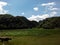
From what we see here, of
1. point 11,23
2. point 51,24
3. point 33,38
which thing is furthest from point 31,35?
point 51,24

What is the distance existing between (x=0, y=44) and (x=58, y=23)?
119 metres

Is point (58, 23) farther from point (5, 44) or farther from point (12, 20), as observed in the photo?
point (5, 44)

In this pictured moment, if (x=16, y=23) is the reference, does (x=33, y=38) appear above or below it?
below

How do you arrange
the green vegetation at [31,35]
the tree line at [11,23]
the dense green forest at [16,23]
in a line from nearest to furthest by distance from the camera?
the green vegetation at [31,35] < the tree line at [11,23] < the dense green forest at [16,23]

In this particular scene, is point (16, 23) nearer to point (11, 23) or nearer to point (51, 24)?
point (11, 23)

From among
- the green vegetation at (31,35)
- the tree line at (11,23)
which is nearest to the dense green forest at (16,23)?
the tree line at (11,23)

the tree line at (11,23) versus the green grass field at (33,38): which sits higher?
the tree line at (11,23)

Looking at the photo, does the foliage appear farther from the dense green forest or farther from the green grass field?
the green grass field

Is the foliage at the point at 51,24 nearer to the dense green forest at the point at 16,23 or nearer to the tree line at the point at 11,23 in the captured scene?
the dense green forest at the point at 16,23

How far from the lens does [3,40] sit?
113ft

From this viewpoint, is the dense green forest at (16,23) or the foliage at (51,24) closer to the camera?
the dense green forest at (16,23)

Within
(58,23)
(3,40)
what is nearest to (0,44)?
(3,40)

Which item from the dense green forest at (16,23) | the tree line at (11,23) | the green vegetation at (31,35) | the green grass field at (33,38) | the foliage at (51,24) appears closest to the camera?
the green grass field at (33,38)

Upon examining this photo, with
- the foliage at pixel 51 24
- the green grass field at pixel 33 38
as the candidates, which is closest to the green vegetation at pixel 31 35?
the green grass field at pixel 33 38
